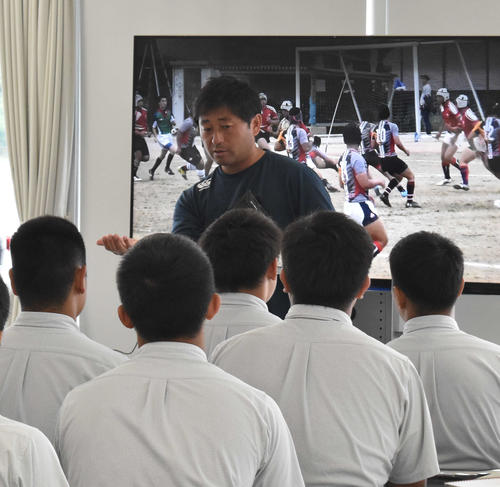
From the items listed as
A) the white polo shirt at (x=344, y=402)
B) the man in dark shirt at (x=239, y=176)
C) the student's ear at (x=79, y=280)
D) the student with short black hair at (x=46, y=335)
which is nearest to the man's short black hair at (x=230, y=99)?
the man in dark shirt at (x=239, y=176)

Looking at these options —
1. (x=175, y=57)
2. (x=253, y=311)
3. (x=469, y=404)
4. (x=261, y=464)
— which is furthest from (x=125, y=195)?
(x=261, y=464)

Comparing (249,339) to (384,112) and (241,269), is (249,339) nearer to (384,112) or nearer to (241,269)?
(241,269)

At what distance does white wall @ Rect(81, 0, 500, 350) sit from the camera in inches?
213

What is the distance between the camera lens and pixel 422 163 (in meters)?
5.05

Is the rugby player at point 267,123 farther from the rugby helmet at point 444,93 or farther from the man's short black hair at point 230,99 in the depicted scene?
the man's short black hair at point 230,99

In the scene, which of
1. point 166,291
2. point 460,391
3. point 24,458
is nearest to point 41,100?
point 460,391

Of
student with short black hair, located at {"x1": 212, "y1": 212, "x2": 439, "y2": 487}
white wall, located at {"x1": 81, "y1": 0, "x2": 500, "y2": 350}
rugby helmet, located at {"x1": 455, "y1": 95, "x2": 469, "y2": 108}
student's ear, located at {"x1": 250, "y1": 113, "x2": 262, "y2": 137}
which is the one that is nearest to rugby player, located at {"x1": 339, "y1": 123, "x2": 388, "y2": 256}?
rugby helmet, located at {"x1": 455, "y1": 95, "x2": 469, "y2": 108}

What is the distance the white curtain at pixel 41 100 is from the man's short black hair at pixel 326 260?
3.88 meters

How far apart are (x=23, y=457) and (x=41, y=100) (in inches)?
185

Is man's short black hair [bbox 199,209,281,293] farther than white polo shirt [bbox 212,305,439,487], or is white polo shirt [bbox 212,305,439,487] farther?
man's short black hair [bbox 199,209,281,293]

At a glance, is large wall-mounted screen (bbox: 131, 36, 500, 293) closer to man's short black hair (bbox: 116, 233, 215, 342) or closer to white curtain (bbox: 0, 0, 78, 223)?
white curtain (bbox: 0, 0, 78, 223)

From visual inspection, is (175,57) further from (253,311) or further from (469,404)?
(469,404)

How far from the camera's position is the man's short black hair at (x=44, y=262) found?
2115 mm

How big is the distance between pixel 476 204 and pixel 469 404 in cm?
314
